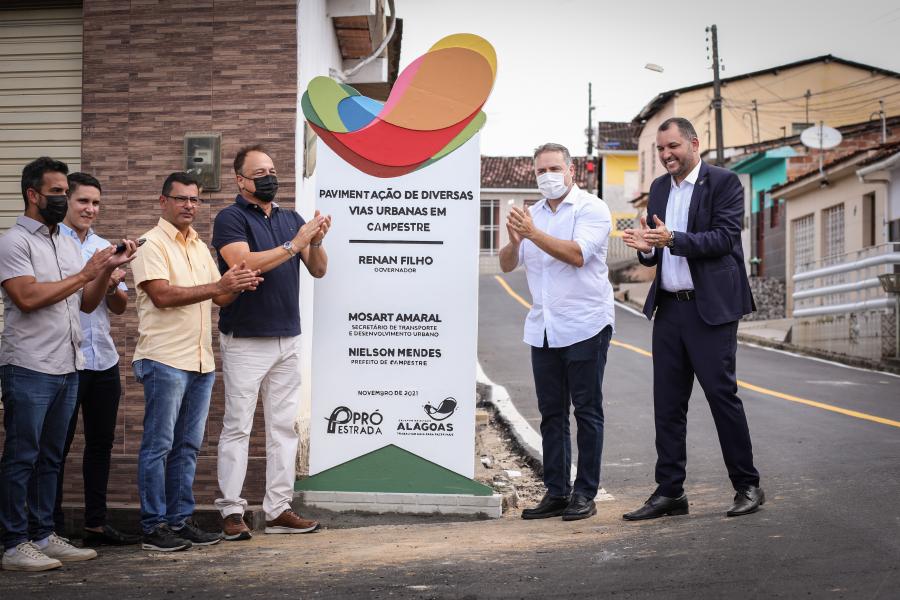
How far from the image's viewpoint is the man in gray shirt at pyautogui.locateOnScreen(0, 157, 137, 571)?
5660mm

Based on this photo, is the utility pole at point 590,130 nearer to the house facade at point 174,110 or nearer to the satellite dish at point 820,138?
the satellite dish at point 820,138

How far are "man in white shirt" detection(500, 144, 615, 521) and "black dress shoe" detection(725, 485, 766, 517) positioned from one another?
3.09ft

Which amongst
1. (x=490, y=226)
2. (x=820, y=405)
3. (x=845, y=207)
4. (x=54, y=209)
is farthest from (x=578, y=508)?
(x=490, y=226)

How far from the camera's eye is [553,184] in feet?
22.6

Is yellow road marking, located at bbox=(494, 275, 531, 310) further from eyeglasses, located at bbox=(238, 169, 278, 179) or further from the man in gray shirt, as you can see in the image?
the man in gray shirt

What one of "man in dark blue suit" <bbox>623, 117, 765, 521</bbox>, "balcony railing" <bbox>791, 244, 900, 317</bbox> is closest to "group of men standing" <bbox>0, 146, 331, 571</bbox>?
"man in dark blue suit" <bbox>623, 117, 765, 521</bbox>

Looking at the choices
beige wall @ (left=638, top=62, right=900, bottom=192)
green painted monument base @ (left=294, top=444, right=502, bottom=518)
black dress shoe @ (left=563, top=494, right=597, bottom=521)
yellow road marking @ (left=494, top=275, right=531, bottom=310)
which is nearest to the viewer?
black dress shoe @ (left=563, top=494, right=597, bottom=521)

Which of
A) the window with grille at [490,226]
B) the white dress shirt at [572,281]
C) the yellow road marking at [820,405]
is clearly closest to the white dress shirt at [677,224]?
the white dress shirt at [572,281]

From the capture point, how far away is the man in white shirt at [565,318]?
674cm

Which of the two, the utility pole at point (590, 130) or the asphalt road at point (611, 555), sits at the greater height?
the utility pole at point (590, 130)

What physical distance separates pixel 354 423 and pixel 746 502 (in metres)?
2.66

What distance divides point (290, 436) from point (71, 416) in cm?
135

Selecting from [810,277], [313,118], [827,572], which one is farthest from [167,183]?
[810,277]

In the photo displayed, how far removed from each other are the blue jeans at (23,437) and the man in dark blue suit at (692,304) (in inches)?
137
